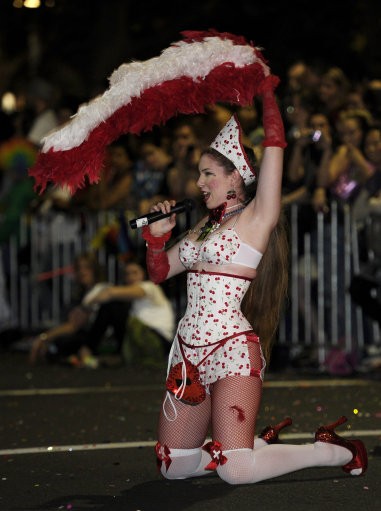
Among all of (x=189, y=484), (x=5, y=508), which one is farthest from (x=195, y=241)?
(x=5, y=508)

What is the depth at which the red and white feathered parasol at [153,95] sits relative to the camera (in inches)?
228

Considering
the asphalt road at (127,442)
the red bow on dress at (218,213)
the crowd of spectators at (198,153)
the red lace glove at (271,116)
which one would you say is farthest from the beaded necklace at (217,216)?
the crowd of spectators at (198,153)

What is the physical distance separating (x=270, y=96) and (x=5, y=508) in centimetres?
227

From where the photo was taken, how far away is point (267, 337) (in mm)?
6414

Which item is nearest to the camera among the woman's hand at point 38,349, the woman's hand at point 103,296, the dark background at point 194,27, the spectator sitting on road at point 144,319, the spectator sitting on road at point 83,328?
the spectator sitting on road at point 144,319

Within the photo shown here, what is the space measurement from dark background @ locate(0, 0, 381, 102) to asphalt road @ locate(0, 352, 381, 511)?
743 centimetres

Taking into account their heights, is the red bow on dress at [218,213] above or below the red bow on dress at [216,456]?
above

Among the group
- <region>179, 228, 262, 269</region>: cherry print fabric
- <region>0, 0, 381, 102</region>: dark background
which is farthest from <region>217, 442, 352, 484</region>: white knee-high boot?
<region>0, 0, 381, 102</region>: dark background

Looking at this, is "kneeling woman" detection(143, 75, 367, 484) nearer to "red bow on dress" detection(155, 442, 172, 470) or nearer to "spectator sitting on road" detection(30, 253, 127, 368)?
"red bow on dress" detection(155, 442, 172, 470)

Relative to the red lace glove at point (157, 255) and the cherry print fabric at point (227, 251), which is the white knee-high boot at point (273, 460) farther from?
the red lace glove at point (157, 255)

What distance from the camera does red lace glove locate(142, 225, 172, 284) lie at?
633 cm

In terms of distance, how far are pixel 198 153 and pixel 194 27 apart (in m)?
12.0

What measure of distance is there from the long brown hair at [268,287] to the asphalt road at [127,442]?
2.54ft

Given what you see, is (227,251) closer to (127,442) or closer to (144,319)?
(127,442)
